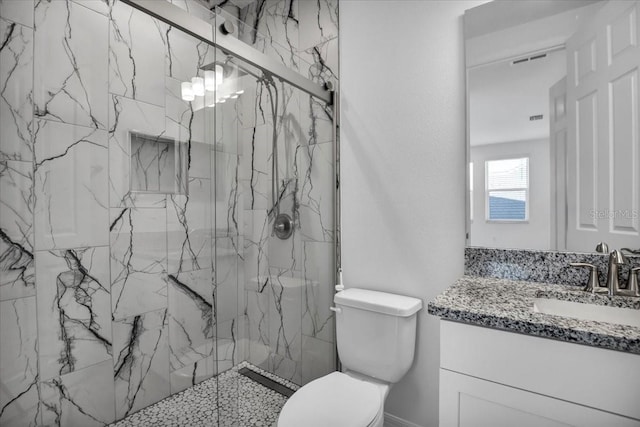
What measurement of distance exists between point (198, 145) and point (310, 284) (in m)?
0.94

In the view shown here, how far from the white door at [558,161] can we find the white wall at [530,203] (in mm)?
16

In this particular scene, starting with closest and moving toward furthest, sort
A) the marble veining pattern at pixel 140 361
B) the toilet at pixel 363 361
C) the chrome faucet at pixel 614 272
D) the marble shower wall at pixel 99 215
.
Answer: the chrome faucet at pixel 614 272 < the toilet at pixel 363 361 < the marble shower wall at pixel 99 215 < the marble veining pattern at pixel 140 361

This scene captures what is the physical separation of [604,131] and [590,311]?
2.17 feet

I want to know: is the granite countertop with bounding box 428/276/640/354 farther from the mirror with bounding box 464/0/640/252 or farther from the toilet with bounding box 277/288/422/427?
the toilet with bounding box 277/288/422/427

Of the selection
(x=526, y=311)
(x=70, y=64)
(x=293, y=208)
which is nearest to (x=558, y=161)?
(x=526, y=311)

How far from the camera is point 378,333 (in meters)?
1.50

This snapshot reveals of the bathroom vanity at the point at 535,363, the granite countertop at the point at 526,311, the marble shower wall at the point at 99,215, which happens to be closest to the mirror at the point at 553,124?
the granite countertop at the point at 526,311

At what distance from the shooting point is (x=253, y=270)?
1576 mm

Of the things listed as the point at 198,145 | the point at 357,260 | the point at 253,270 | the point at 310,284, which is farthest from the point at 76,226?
the point at 357,260

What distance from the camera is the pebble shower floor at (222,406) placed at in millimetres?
1526

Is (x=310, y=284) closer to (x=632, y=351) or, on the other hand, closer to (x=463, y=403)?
(x=463, y=403)

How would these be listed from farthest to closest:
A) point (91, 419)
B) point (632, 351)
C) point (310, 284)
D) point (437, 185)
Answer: point (310, 284) → point (91, 419) → point (437, 185) → point (632, 351)

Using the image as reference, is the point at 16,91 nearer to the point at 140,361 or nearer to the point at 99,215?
the point at 99,215

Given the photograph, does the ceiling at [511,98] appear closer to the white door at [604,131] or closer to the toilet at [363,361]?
the white door at [604,131]
